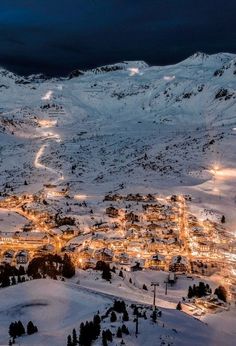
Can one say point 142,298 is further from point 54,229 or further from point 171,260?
point 54,229

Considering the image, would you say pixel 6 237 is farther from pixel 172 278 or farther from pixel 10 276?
pixel 172 278

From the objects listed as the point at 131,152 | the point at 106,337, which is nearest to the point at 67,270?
the point at 106,337

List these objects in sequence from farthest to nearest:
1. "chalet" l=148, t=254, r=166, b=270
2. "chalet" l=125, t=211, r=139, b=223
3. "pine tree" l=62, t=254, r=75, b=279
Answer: "chalet" l=125, t=211, r=139, b=223 < "chalet" l=148, t=254, r=166, b=270 < "pine tree" l=62, t=254, r=75, b=279

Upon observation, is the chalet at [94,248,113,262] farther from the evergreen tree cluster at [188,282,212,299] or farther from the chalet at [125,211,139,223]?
the evergreen tree cluster at [188,282,212,299]

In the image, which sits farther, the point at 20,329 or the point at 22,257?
the point at 22,257

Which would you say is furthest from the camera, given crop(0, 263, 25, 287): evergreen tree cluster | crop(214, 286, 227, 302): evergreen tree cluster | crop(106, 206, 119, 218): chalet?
crop(106, 206, 119, 218): chalet

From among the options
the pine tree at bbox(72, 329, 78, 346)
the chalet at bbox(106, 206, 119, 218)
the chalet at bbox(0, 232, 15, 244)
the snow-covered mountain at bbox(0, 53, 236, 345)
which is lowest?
the pine tree at bbox(72, 329, 78, 346)

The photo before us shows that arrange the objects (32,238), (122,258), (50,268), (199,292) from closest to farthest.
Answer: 1. (199,292)
2. (50,268)
3. (122,258)
4. (32,238)

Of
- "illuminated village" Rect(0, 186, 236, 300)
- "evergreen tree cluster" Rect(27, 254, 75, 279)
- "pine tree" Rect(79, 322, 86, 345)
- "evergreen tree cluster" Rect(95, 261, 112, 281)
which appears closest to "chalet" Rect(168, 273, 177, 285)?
"illuminated village" Rect(0, 186, 236, 300)

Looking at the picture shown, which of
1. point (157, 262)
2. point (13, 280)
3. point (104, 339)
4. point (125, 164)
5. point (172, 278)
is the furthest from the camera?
point (125, 164)

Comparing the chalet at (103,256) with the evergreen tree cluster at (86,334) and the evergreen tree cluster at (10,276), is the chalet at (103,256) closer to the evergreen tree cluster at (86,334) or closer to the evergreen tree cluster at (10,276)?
the evergreen tree cluster at (10,276)

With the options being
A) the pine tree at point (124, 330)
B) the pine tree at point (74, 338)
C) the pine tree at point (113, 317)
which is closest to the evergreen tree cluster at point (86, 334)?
the pine tree at point (74, 338)
